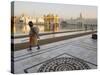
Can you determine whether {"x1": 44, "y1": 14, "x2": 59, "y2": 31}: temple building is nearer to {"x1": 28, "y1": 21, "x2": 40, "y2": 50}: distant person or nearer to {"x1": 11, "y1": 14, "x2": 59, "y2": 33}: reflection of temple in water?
{"x1": 11, "y1": 14, "x2": 59, "y2": 33}: reflection of temple in water

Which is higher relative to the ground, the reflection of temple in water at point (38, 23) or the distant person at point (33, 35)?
the reflection of temple in water at point (38, 23)

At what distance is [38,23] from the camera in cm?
217

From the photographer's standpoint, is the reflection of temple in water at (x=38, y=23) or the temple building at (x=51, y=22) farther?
Answer: the temple building at (x=51, y=22)

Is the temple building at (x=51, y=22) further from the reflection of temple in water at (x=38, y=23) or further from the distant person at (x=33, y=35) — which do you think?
the distant person at (x=33, y=35)

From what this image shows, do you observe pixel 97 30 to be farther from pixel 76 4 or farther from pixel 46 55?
pixel 46 55

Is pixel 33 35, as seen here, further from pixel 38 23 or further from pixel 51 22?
pixel 51 22

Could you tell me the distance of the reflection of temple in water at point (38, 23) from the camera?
207 cm

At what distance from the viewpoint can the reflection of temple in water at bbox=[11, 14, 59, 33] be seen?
2.07m

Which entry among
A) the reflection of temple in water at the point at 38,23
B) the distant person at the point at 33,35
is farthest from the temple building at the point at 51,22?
the distant person at the point at 33,35

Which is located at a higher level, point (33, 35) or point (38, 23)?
point (38, 23)

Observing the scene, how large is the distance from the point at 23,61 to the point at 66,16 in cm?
76

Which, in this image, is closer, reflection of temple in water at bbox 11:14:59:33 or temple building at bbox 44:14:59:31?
reflection of temple in water at bbox 11:14:59:33

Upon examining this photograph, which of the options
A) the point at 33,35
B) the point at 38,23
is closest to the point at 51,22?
the point at 38,23

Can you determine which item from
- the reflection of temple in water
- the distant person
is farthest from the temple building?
the distant person
